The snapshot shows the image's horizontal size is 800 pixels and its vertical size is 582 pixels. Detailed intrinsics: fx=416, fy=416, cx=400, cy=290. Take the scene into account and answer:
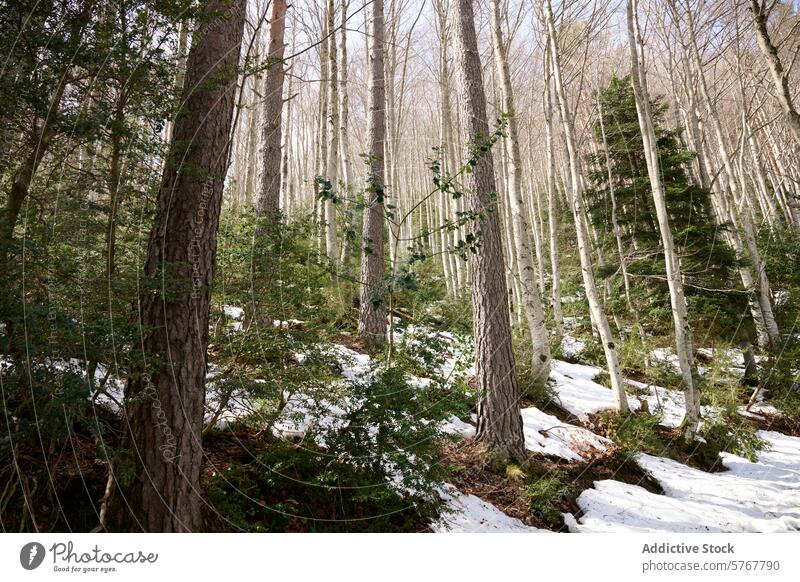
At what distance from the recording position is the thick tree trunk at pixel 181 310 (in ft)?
6.61

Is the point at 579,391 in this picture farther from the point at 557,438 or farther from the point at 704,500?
the point at 704,500

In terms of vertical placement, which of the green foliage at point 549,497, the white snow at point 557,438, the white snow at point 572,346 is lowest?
the green foliage at point 549,497

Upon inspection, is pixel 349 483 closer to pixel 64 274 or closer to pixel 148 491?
pixel 148 491

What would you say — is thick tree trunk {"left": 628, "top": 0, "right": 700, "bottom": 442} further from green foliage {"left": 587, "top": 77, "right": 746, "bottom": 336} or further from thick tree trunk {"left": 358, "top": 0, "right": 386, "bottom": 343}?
thick tree trunk {"left": 358, "top": 0, "right": 386, "bottom": 343}

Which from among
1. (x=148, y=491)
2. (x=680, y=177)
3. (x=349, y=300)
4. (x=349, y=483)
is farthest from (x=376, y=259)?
(x=680, y=177)

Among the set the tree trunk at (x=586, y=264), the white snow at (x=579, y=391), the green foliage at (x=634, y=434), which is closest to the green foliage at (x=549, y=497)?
the green foliage at (x=634, y=434)

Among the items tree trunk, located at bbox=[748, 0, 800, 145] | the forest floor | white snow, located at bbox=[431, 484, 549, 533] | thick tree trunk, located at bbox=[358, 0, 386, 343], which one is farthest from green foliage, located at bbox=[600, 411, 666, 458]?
tree trunk, located at bbox=[748, 0, 800, 145]

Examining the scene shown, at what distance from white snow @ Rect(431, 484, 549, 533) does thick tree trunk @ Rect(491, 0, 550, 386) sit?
267 centimetres

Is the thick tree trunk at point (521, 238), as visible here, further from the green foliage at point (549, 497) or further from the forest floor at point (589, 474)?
the green foliage at point (549, 497)

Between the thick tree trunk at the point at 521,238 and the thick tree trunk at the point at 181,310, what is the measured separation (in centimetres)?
387
